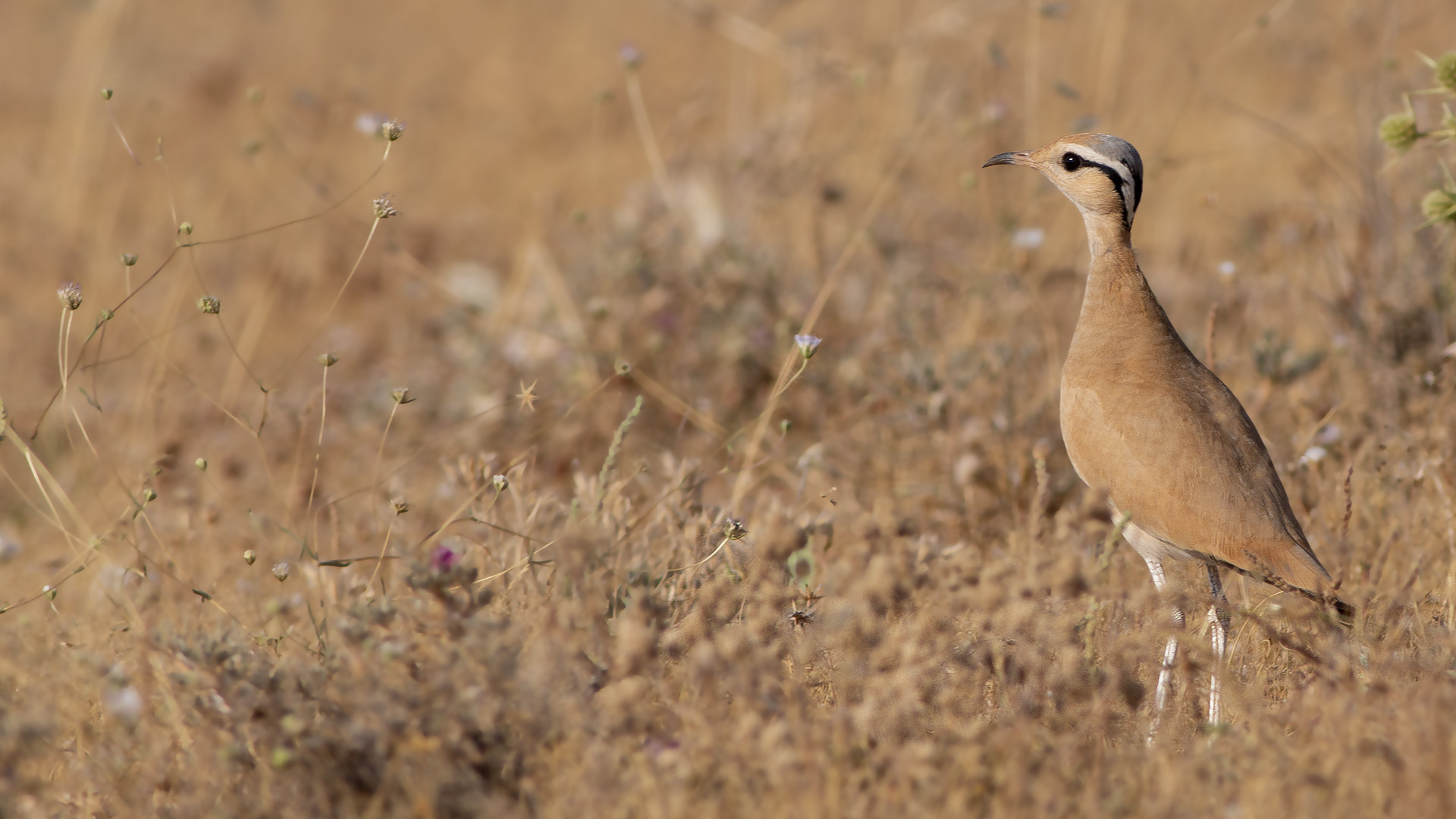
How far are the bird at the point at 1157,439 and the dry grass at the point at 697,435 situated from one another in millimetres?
127

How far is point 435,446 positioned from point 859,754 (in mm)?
3362

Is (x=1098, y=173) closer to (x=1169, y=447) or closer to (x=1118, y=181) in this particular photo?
(x=1118, y=181)

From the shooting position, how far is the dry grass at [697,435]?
231 centimetres

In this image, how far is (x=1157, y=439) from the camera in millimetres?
3127

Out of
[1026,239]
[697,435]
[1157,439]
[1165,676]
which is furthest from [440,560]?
[1026,239]

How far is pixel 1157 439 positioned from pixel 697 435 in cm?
241

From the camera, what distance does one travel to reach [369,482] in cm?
491

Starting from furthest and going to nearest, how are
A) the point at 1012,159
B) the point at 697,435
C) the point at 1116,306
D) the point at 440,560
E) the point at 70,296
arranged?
the point at 697,435 → the point at 1012,159 → the point at 1116,306 → the point at 70,296 → the point at 440,560

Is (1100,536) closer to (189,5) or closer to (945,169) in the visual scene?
(945,169)

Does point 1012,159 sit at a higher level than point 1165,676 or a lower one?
higher

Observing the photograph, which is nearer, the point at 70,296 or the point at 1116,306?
the point at 70,296

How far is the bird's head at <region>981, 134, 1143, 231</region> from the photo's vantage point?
135 inches

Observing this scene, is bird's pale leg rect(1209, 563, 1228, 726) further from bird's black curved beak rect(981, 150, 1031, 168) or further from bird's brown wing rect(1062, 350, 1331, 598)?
bird's black curved beak rect(981, 150, 1031, 168)

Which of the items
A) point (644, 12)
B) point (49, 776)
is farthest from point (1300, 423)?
point (644, 12)
